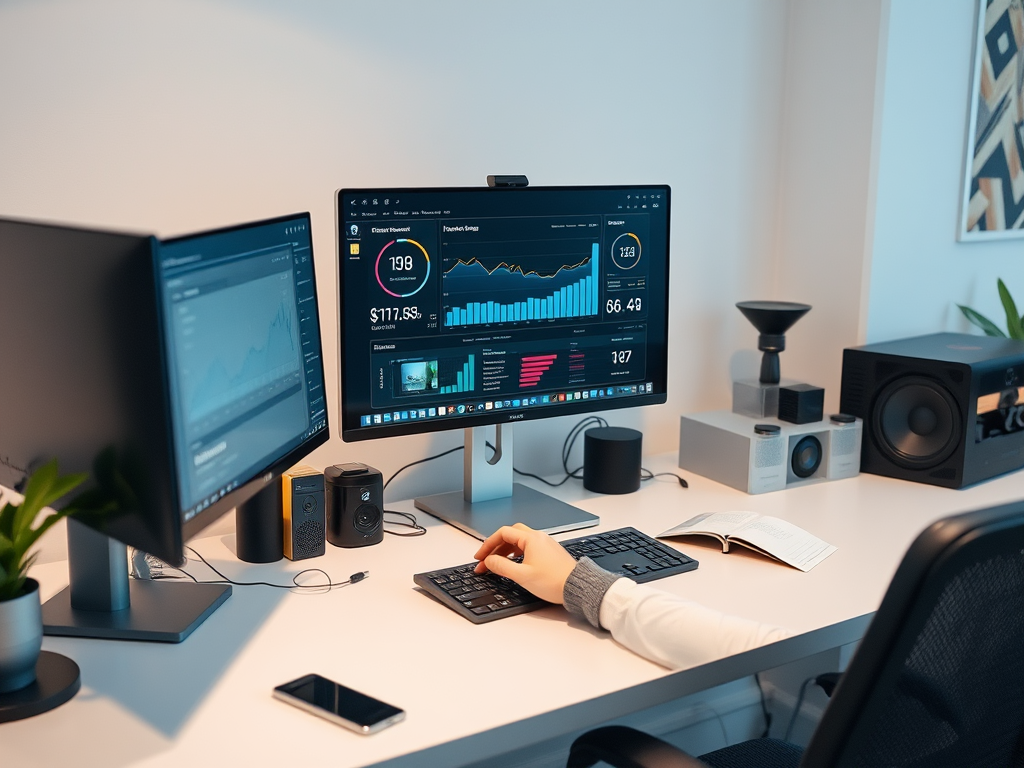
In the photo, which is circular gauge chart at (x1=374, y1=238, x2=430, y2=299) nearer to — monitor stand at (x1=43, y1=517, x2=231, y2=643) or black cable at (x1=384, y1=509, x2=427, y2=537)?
black cable at (x1=384, y1=509, x2=427, y2=537)

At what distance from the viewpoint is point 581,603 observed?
143cm

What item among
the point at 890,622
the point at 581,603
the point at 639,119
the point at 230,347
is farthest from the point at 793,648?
the point at 639,119

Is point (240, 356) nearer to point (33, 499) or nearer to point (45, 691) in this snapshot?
point (33, 499)

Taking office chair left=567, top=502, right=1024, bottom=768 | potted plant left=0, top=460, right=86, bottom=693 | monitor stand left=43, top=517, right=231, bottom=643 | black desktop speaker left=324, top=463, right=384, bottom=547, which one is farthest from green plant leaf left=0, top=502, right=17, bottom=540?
office chair left=567, top=502, right=1024, bottom=768

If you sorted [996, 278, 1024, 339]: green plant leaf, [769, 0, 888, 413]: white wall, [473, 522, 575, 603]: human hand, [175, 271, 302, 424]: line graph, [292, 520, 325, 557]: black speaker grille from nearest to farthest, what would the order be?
[175, 271, 302, 424]: line graph, [473, 522, 575, 603]: human hand, [292, 520, 325, 557]: black speaker grille, [769, 0, 888, 413]: white wall, [996, 278, 1024, 339]: green plant leaf

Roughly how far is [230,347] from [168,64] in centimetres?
64

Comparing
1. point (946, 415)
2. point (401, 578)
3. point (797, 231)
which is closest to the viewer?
point (401, 578)

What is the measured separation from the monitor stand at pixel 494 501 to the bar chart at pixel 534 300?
0.71ft

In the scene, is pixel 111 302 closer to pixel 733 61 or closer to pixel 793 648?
pixel 793 648

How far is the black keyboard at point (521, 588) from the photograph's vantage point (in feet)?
4.90

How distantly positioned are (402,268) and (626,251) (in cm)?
45

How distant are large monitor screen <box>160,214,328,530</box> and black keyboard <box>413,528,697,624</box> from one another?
30 cm

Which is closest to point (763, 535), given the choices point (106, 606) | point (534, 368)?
point (534, 368)

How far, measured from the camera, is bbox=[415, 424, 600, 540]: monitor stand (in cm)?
186
